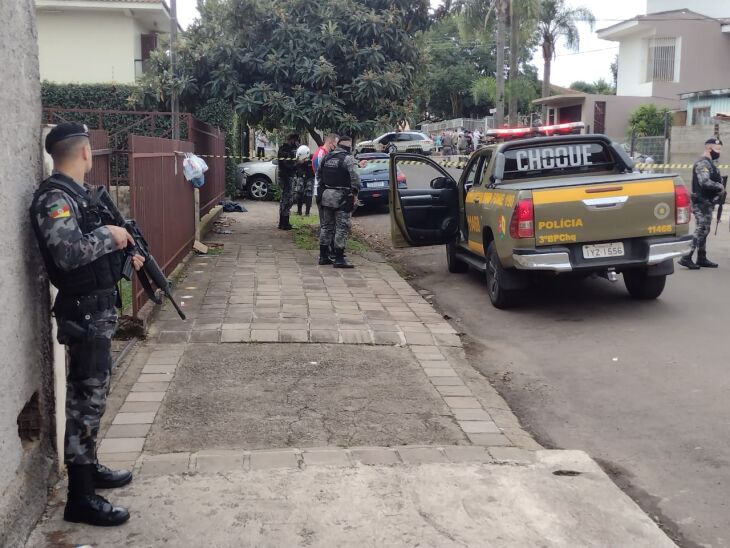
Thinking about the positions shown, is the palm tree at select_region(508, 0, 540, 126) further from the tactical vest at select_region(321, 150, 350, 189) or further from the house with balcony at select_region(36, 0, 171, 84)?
the tactical vest at select_region(321, 150, 350, 189)

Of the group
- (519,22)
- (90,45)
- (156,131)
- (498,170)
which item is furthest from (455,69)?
(498,170)

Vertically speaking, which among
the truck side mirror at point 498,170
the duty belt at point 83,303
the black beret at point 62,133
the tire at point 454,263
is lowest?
the tire at point 454,263

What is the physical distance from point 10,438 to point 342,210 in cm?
754

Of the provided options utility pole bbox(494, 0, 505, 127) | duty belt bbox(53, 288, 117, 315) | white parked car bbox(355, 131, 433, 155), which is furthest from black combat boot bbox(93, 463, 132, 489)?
white parked car bbox(355, 131, 433, 155)

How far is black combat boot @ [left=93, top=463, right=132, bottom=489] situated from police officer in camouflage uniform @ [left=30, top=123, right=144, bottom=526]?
7.4 inches

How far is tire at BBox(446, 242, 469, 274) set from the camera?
1057 cm

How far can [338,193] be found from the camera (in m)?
10.5

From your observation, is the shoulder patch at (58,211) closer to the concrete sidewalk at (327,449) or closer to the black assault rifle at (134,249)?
the black assault rifle at (134,249)

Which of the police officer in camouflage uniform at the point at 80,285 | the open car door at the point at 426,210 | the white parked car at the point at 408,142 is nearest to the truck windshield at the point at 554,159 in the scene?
the open car door at the point at 426,210

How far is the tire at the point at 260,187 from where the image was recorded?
859 inches

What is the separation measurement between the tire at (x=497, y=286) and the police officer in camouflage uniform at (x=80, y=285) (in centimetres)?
527

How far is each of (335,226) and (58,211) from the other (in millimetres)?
7452

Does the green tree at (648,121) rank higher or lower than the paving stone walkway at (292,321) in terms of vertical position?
higher

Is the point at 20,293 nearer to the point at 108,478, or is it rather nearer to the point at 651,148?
the point at 108,478
